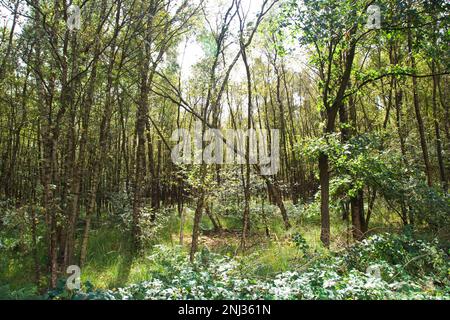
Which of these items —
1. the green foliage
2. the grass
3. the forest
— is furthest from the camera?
the grass

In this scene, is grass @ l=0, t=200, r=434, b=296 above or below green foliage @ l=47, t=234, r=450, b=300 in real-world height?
below

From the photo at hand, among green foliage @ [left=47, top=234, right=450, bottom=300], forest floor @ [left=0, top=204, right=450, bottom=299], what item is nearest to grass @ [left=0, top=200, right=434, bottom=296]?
forest floor @ [left=0, top=204, right=450, bottom=299]

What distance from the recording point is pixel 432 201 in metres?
6.21

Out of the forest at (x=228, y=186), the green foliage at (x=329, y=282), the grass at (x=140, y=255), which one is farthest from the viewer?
the grass at (x=140, y=255)

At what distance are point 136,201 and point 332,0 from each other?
21.8 ft

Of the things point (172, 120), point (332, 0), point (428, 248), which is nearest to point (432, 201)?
point (428, 248)

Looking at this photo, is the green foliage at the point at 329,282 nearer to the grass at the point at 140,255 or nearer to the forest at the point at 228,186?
the forest at the point at 228,186

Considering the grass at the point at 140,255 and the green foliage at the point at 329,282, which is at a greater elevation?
the green foliage at the point at 329,282

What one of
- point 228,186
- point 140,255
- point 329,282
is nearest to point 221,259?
point 329,282

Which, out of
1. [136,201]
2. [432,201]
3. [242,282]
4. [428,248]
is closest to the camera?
[242,282]

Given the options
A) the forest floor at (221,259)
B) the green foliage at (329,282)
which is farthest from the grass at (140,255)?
the green foliage at (329,282)

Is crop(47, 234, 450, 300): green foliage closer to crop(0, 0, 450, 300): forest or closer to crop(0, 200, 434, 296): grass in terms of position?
crop(0, 0, 450, 300): forest

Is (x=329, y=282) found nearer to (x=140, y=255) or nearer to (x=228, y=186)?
(x=140, y=255)
